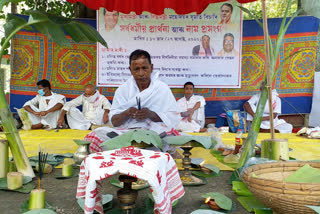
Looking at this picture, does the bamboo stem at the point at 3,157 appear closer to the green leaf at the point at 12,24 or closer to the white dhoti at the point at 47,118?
the green leaf at the point at 12,24

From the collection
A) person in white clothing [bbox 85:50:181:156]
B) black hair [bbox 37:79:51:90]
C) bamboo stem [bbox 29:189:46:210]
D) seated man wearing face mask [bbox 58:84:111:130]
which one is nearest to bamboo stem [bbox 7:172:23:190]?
bamboo stem [bbox 29:189:46:210]

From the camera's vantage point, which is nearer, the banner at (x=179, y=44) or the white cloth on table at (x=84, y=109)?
the banner at (x=179, y=44)

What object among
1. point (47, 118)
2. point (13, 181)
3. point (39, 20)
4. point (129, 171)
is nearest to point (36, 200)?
point (13, 181)

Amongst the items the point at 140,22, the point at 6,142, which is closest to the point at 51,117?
the point at 140,22

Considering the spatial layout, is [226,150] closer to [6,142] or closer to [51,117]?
[6,142]

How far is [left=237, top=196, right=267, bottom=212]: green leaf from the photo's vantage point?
2.05 m

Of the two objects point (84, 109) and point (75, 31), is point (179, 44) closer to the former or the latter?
point (84, 109)

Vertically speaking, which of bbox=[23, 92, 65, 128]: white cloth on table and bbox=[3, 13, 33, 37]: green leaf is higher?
bbox=[3, 13, 33, 37]: green leaf

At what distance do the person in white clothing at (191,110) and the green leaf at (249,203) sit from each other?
149 inches

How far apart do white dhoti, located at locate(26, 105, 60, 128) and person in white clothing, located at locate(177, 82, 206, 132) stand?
257 cm

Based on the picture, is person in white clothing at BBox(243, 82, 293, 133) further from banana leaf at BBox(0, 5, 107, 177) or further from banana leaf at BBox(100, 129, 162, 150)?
banana leaf at BBox(0, 5, 107, 177)

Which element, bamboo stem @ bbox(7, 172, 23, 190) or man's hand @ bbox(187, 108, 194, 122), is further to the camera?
man's hand @ bbox(187, 108, 194, 122)

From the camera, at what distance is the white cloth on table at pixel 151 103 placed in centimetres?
333

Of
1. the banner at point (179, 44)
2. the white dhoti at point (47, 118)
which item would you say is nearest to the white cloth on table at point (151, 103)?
the banner at point (179, 44)
